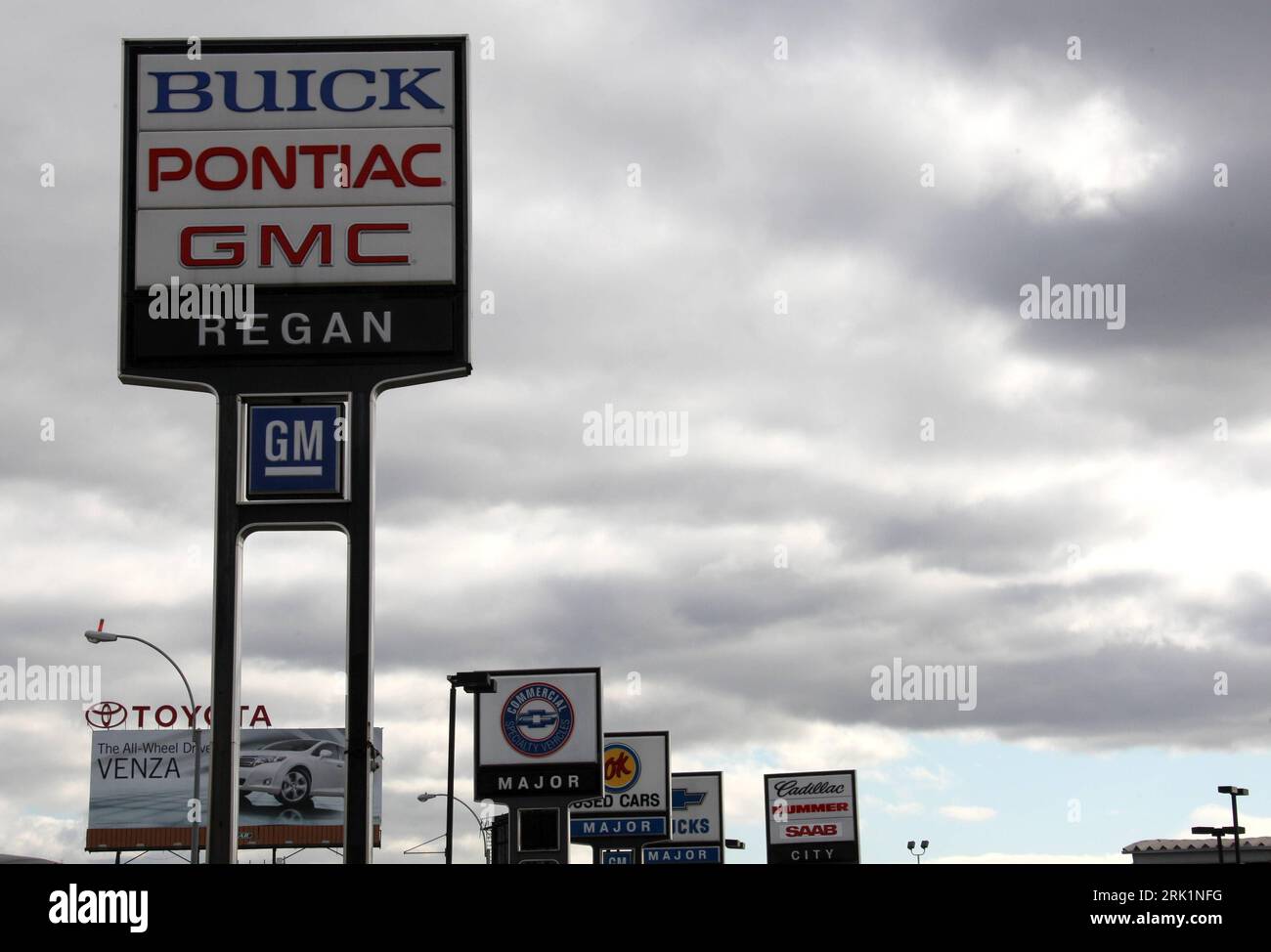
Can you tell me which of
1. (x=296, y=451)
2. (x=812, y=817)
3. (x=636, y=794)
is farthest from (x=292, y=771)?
(x=296, y=451)

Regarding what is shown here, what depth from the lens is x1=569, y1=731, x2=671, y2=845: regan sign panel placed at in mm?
70500

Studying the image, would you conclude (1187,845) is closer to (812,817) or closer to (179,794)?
(812,817)

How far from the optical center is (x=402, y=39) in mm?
20719

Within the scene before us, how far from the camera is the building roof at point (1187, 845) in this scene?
100688 millimetres

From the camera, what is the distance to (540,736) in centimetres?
5494

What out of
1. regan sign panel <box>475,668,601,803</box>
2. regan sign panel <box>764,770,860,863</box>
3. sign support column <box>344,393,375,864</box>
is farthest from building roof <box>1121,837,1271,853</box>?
sign support column <box>344,393,375,864</box>

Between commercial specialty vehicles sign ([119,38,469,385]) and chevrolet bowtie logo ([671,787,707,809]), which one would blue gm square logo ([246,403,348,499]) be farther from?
chevrolet bowtie logo ([671,787,707,809])

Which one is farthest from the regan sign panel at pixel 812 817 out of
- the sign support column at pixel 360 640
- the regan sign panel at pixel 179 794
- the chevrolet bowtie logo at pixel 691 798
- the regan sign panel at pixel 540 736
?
the sign support column at pixel 360 640

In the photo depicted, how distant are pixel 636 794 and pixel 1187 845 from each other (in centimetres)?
5021
